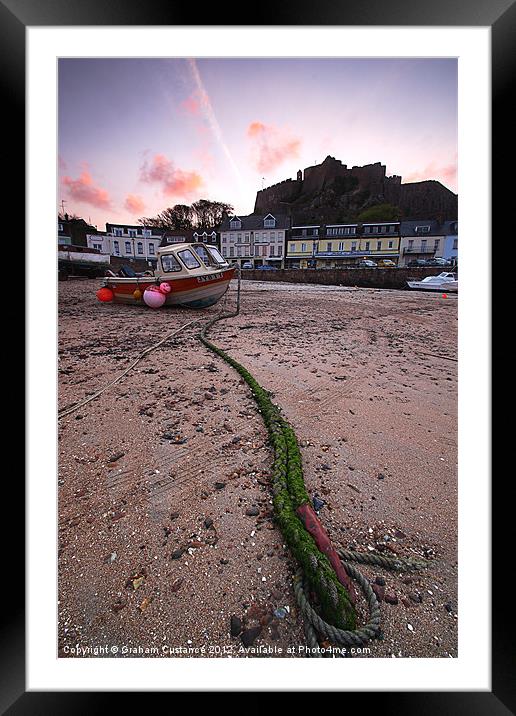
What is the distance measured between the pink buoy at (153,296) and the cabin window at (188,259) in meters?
0.83

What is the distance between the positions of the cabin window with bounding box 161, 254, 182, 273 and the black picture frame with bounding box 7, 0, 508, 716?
5.26m

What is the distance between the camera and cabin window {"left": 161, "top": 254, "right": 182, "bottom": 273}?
19.6ft

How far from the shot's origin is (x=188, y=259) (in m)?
6.12

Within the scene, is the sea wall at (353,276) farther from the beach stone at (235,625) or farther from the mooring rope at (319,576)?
the beach stone at (235,625)

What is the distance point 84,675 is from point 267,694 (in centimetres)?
60

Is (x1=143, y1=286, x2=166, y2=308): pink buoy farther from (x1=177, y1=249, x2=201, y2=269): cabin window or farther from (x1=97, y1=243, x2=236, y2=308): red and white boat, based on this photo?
(x1=177, y1=249, x2=201, y2=269): cabin window

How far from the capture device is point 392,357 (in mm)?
3461

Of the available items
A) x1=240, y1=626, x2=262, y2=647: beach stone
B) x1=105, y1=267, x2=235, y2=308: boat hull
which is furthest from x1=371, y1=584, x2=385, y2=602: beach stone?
x1=105, y1=267, x2=235, y2=308: boat hull

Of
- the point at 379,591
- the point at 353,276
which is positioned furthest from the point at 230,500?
the point at 353,276

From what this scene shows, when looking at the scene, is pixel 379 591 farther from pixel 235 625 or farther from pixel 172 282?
pixel 172 282
